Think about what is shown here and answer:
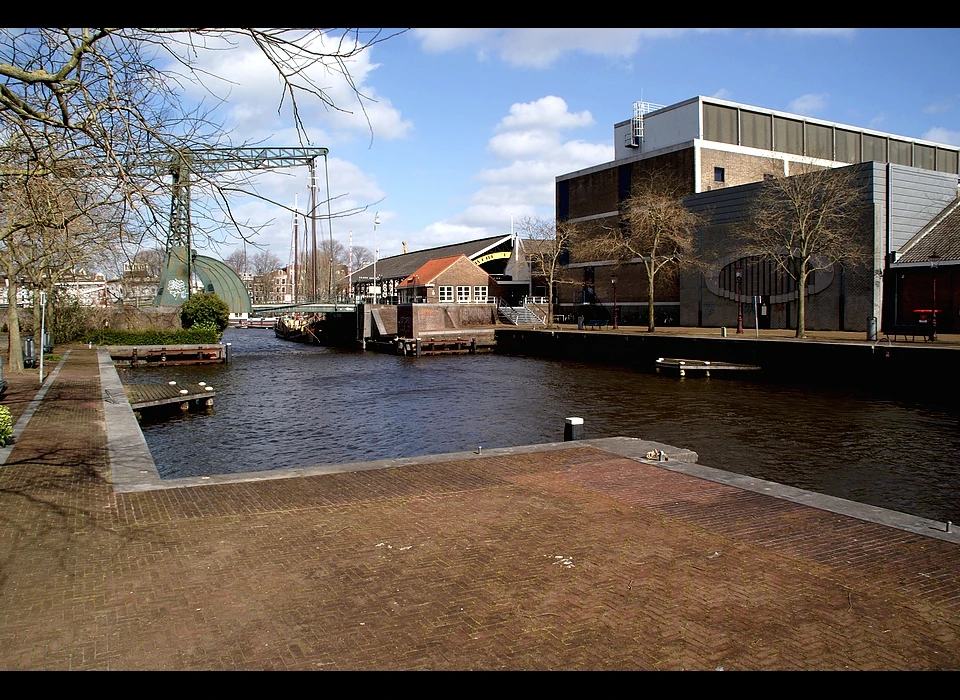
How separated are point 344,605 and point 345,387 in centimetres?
2429

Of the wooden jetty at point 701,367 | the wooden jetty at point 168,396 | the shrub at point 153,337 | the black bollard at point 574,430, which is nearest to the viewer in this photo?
the black bollard at point 574,430

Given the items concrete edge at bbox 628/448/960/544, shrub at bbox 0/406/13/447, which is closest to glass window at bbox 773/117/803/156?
concrete edge at bbox 628/448/960/544

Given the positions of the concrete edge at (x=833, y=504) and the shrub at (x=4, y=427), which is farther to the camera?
the shrub at (x=4, y=427)

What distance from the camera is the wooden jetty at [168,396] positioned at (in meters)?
20.5

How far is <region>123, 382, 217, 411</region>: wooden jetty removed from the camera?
2054 centimetres

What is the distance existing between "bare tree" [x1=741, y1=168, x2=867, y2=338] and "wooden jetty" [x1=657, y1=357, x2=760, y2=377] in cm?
368

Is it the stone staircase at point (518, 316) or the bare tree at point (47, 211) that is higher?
the bare tree at point (47, 211)

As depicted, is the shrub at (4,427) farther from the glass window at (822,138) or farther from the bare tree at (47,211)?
the glass window at (822,138)

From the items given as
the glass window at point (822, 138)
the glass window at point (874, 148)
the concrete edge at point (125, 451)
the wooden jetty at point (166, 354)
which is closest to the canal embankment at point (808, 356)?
the wooden jetty at point (166, 354)

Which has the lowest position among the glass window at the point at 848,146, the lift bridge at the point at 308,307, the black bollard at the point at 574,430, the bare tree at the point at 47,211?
the black bollard at the point at 574,430

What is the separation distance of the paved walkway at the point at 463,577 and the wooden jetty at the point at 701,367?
2241 centimetres

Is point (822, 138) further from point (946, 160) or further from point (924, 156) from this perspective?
point (946, 160)

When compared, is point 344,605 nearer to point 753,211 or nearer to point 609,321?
point 753,211

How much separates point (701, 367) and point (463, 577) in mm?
26590
